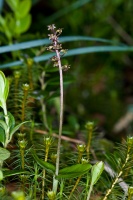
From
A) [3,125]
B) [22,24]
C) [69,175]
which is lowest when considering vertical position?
[69,175]

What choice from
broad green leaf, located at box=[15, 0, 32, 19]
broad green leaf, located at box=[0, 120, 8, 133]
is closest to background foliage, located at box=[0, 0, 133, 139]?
broad green leaf, located at box=[15, 0, 32, 19]

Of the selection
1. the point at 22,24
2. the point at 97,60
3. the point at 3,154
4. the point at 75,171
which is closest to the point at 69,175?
the point at 75,171

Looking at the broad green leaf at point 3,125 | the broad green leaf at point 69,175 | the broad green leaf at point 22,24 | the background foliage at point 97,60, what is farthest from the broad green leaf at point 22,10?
the broad green leaf at point 69,175

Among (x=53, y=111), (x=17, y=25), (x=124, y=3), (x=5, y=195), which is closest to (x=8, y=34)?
(x=17, y=25)

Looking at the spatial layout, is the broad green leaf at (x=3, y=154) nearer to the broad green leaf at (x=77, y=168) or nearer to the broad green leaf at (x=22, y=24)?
the broad green leaf at (x=77, y=168)

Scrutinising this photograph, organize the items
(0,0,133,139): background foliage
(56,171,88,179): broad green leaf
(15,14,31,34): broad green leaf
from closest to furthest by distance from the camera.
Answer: (56,171,88,179): broad green leaf < (15,14,31,34): broad green leaf < (0,0,133,139): background foliage

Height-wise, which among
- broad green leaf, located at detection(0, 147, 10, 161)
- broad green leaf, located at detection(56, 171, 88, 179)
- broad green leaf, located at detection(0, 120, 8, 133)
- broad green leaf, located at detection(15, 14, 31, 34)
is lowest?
broad green leaf, located at detection(56, 171, 88, 179)

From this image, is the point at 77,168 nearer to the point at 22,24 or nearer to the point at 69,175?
the point at 69,175

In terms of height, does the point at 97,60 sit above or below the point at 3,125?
above

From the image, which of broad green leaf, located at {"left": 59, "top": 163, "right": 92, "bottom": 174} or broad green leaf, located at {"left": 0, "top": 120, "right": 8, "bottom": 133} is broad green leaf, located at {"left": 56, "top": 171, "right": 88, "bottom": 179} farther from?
broad green leaf, located at {"left": 0, "top": 120, "right": 8, "bottom": 133}

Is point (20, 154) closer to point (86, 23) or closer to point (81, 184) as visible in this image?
point (81, 184)

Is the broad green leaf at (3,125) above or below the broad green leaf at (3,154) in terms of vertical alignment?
above

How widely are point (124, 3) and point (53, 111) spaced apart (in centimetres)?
87

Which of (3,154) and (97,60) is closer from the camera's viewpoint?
(3,154)
